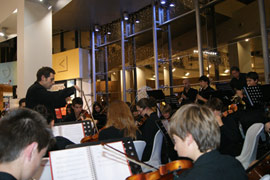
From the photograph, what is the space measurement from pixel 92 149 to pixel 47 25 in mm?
4965

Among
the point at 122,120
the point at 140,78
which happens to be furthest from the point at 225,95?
the point at 140,78

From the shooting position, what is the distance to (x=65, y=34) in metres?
12.1

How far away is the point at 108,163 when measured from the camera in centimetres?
182

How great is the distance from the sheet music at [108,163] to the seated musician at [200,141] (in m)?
0.51

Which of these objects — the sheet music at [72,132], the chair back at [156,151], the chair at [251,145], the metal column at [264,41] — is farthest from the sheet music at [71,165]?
the metal column at [264,41]

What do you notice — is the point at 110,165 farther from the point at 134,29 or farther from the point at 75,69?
the point at 75,69

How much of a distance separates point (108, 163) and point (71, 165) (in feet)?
0.88

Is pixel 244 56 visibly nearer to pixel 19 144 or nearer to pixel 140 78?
pixel 140 78

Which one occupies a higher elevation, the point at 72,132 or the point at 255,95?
the point at 255,95

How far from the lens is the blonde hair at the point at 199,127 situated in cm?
145

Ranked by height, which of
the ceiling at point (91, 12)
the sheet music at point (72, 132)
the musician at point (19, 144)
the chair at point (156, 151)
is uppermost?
the ceiling at point (91, 12)

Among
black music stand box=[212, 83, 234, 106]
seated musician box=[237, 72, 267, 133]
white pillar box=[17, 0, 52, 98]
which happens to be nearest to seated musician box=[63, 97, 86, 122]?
white pillar box=[17, 0, 52, 98]

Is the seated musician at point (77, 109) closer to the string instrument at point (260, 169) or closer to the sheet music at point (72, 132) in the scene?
the sheet music at point (72, 132)

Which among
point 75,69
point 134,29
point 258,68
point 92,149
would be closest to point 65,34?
point 75,69
